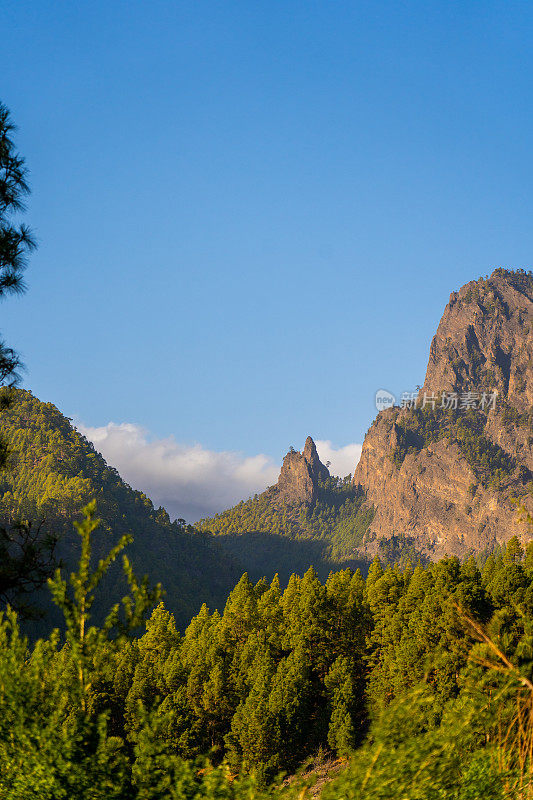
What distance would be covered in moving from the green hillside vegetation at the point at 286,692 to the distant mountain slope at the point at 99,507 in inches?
2096

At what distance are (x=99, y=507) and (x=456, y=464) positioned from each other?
103 metres

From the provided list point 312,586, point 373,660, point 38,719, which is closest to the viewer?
point 38,719

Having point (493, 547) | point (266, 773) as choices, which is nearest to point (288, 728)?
point (266, 773)

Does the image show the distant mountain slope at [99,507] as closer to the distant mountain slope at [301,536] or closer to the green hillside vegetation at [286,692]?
the distant mountain slope at [301,536]

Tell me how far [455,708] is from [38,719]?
8.97ft

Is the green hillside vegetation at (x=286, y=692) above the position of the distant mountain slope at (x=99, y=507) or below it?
below

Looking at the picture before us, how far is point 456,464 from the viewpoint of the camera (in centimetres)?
17150

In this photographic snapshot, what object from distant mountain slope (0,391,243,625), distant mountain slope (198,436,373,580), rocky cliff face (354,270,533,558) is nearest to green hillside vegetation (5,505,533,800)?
distant mountain slope (0,391,243,625)

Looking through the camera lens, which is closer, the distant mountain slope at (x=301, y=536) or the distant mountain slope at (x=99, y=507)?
the distant mountain slope at (x=99, y=507)

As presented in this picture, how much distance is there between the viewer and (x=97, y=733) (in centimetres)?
430

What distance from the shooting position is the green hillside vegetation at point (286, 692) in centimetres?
389

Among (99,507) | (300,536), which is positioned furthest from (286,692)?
(300,536)

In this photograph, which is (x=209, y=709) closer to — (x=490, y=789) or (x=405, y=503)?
(x=490, y=789)

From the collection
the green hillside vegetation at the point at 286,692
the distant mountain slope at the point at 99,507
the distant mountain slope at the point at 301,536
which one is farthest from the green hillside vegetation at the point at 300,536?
the green hillside vegetation at the point at 286,692
